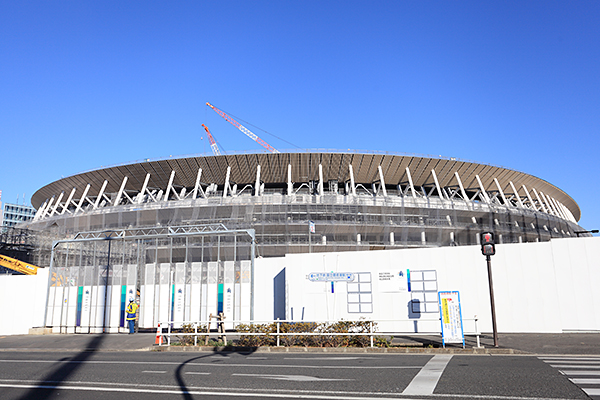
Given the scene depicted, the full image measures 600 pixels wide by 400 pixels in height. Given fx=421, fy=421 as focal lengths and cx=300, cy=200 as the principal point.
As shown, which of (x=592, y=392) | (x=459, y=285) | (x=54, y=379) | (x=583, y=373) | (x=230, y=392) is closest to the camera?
(x=592, y=392)

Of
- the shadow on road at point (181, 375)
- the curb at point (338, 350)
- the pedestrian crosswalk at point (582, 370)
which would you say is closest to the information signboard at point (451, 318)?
the curb at point (338, 350)

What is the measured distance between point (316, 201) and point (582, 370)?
40.7m

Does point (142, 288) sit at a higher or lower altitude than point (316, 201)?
lower

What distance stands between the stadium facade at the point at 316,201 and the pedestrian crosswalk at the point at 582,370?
113 ft

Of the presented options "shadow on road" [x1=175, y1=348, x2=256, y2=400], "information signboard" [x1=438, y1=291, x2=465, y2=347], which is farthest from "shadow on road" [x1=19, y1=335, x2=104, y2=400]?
"information signboard" [x1=438, y1=291, x2=465, y2=347]

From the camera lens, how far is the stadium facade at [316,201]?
48219mm

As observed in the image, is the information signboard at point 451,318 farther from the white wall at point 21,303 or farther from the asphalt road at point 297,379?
the white wall at point 21,303

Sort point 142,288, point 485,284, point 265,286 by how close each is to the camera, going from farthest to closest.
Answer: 1. point 265,286
2. point 142,288
3. point 485,284

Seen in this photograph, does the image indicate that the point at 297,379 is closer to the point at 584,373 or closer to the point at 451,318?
the point at 584,373

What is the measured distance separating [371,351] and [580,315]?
31.7ft

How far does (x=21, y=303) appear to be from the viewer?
23.2 metres

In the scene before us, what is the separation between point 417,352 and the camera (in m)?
13.4

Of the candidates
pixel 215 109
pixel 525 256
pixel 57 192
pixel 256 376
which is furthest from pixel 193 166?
pixel 215 109

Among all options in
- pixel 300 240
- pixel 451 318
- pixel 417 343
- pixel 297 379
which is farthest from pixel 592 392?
pixel 300 240
